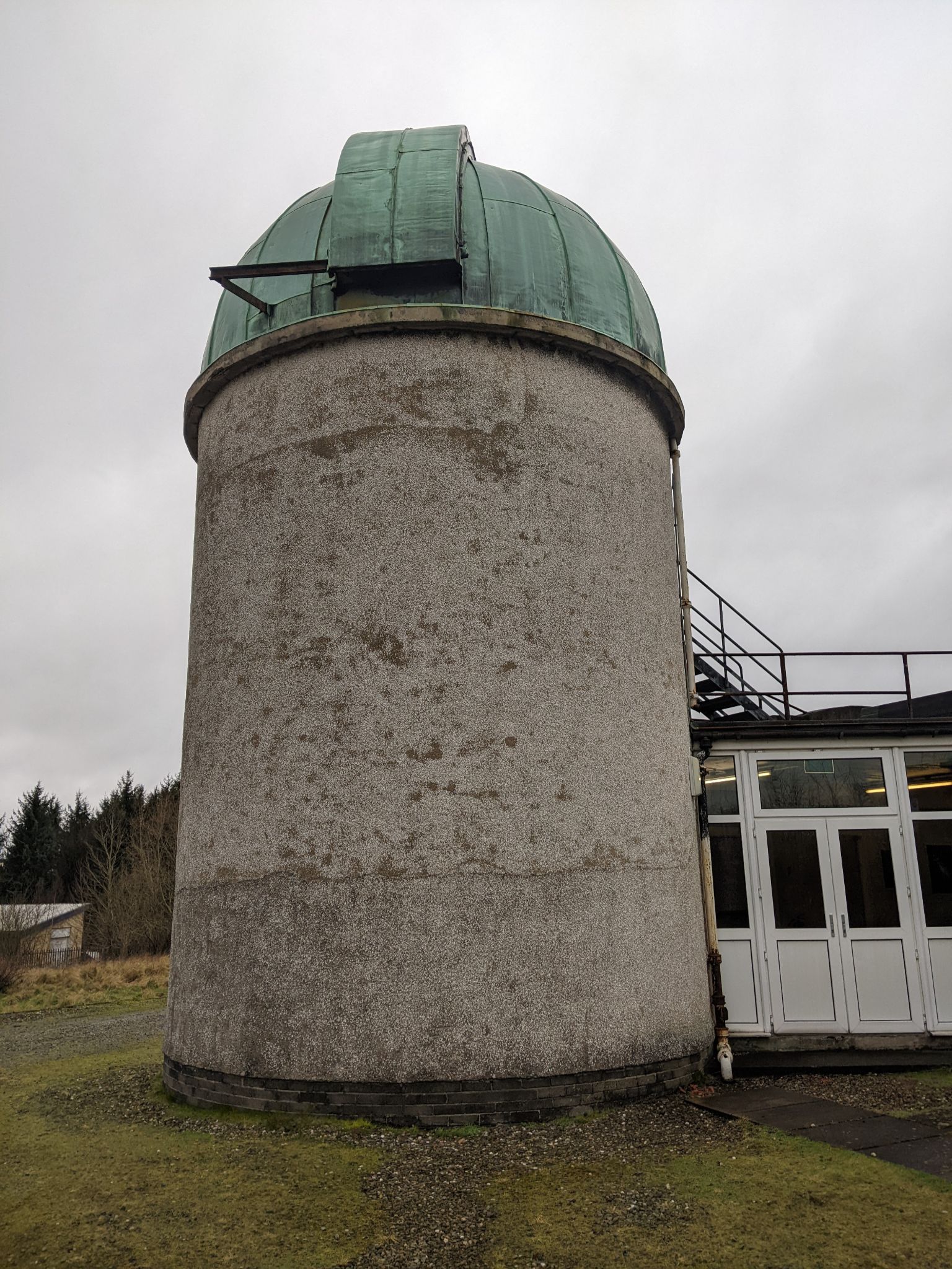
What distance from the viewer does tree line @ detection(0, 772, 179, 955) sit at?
34125 millimetres

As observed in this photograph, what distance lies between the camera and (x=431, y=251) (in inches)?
351

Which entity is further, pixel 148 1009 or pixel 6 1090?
pixel 148 1009

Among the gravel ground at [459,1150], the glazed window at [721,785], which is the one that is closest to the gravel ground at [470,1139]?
the gravel ground at [459,1150]

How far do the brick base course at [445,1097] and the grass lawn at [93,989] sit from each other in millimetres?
10067

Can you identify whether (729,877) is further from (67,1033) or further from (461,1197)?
(67,1033)

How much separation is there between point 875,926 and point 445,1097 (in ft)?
16.2

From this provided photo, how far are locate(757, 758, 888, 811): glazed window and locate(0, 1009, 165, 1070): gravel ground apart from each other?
867 cm

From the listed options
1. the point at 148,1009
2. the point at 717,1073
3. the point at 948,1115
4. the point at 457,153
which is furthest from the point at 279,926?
the point at 148,1009

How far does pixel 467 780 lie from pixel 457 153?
21.0ft

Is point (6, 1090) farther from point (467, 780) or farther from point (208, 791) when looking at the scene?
point (467, 780)

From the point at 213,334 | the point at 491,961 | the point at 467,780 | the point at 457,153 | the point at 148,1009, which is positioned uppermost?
the point at 457,153

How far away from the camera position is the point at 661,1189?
232 inches

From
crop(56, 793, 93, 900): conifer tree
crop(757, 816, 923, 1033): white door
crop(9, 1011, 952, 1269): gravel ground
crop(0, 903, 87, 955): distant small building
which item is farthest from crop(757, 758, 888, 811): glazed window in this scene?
crop(56, 793, 93, 900): conifer tree

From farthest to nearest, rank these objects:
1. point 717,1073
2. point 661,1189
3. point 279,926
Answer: point 717,1073
point 279,926
point 661,1189
